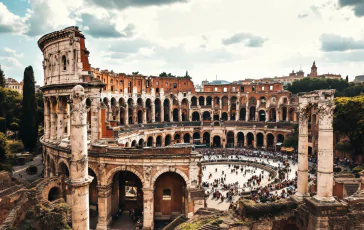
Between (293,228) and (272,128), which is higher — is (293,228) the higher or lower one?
the lower one

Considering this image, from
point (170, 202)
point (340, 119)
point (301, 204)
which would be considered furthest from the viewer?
point (340, 119)

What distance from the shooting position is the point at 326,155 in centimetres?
1391

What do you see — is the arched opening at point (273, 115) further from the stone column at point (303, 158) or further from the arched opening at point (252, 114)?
the stone column at point (303, 158)

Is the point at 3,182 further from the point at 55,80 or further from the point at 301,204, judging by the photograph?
the point at 301,204

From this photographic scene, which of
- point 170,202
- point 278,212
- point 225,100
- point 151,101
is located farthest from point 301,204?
point 225,100

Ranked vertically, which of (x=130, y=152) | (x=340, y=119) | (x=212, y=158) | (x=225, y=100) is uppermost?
(x=225, y=100)

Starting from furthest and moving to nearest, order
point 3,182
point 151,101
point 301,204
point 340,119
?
point 151,101, point 340,119, point 3,182, point 301,204

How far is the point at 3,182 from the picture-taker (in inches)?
834

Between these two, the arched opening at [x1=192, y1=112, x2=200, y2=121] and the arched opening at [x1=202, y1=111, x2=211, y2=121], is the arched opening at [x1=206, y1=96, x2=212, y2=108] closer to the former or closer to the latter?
the arched opening at [x1=202, y1=111, x2=211, y2=121]

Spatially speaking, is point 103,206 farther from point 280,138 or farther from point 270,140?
point 270,140

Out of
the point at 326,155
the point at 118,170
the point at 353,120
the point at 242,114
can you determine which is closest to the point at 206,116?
the point at 242,114

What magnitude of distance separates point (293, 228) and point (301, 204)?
175 centimetres

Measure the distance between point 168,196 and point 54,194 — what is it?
10.2 m

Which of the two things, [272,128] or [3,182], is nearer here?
[3,182]
